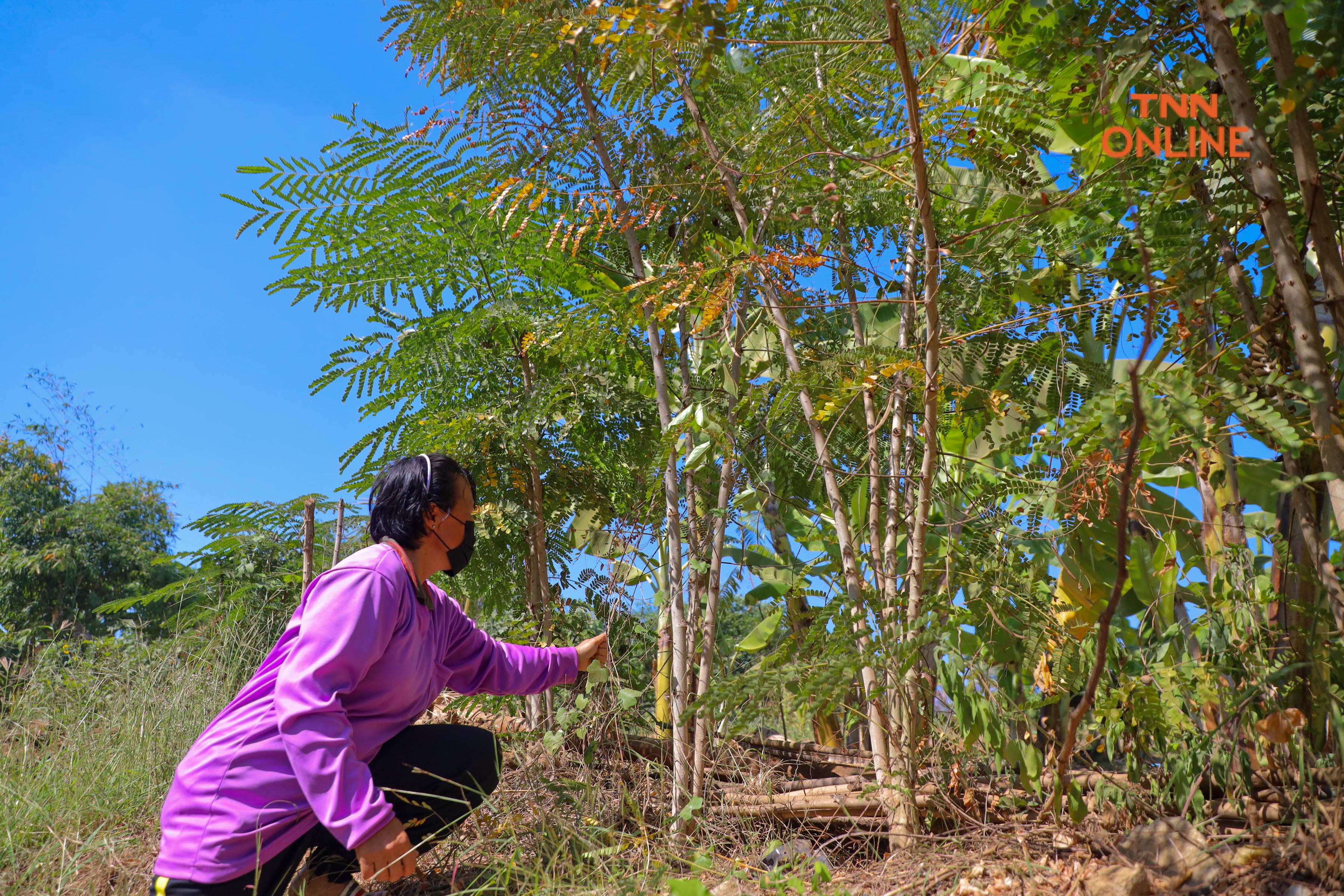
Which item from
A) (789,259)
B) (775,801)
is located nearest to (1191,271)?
(789,259)

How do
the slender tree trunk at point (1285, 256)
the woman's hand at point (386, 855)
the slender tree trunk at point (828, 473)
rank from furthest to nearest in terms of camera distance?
the slender tree trunk at point (828, 473) → the woman's hand at point (386, 855) → the slender tree trunk at point (1285, 256)

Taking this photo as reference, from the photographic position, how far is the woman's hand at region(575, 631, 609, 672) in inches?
97.0

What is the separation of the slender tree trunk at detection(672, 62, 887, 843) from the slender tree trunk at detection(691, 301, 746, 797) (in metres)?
0.20

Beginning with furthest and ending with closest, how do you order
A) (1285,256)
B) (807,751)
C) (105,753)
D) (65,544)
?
(65,544) < (105,753) < (807,751) < (1285,256)

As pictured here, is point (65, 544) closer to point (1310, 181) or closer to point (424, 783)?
point (424, 783)

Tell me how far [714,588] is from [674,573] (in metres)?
0.14

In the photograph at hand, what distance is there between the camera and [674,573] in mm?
2359

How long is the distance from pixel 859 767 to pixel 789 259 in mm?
1690

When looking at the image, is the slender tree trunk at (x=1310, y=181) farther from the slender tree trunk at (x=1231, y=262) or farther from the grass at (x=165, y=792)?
the grass at (x=165, y=792)

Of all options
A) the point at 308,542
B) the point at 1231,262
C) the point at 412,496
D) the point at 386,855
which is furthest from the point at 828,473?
the point at 308,542

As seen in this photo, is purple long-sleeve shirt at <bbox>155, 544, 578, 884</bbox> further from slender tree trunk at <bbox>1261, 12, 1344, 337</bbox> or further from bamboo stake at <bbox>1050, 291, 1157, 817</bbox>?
slender tree trunk at <bbox>1261, 12, 1344, 337</bbox>

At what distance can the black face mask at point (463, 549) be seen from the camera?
221 centimetres

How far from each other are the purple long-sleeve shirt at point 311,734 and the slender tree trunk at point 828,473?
1.10 metres

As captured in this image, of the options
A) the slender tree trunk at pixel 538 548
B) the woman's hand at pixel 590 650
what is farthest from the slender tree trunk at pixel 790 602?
the slender tree trunk at pixel 538 548
